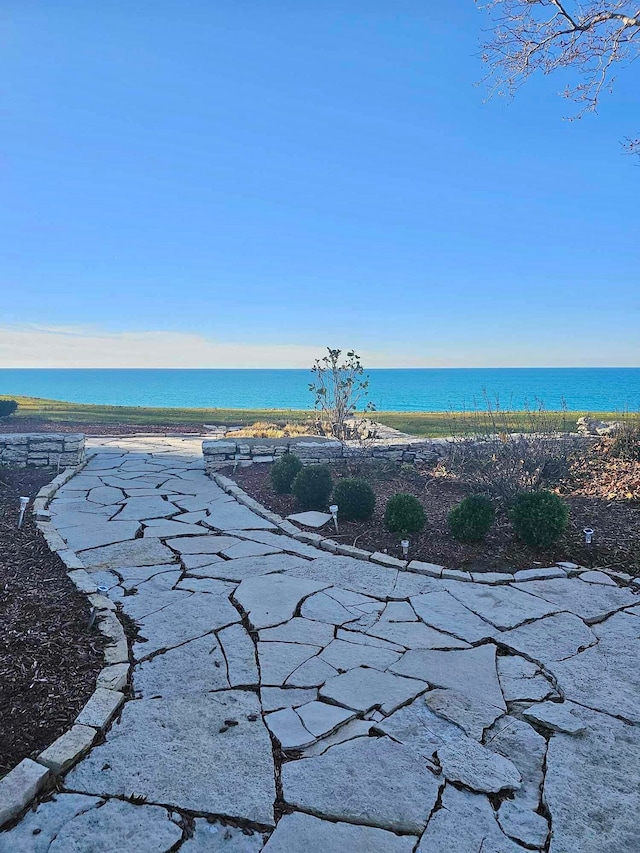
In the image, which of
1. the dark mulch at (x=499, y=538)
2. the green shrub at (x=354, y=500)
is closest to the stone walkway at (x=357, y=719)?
the dark mulch at (x=499, y=538)

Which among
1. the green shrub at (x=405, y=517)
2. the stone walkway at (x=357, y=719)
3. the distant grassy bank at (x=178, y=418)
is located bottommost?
the stone walkway at (x=357, y=719)

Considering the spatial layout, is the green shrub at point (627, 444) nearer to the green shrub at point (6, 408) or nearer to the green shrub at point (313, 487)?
the green shrub at point (313, 487)

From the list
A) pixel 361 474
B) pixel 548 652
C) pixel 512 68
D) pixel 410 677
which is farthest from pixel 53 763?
pixel 512 68

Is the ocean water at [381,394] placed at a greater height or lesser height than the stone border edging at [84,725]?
greater

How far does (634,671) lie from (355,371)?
8.67 m

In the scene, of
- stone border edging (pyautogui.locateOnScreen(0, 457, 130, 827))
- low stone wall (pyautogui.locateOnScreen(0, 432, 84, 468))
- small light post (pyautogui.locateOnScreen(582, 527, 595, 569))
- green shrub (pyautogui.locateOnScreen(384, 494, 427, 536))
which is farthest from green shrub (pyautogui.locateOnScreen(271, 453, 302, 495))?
low stone wall (pyautogui.locateOnScreen(0, 432, 84, 468))

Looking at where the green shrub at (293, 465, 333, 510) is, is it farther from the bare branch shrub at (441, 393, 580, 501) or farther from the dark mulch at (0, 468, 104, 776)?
the dark mulch at (0, 468, 104, 776)

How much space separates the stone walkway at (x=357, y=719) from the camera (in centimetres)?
197

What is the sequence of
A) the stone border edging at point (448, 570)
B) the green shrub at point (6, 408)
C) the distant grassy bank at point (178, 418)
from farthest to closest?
the distant grassy bank at point (178, 418) < the green shrub at point (6, 408) < the stone border edging at point (448, 570)

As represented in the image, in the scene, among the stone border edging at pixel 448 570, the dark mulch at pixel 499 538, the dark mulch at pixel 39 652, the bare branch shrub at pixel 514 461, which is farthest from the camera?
the bare branch shrub at pixel 514 461

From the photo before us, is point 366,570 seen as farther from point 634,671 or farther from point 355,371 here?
point 355,371

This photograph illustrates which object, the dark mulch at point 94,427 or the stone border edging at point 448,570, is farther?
the dark mulch at point 94,427

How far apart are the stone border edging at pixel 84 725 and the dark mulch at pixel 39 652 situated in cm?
6

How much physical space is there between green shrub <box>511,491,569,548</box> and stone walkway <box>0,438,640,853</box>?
562mm
